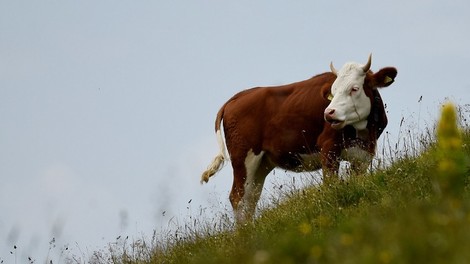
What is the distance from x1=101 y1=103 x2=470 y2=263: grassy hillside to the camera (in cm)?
407

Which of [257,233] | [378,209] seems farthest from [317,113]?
[378,209]

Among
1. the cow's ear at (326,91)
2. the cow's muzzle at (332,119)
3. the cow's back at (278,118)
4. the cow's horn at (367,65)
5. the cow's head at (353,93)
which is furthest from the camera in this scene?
the cow's back at (278,118)

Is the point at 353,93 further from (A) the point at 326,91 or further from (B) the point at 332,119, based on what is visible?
(B) the point at 332,119

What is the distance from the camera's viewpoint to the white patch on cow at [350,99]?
1135cm

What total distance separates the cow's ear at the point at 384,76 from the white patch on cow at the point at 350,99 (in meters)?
0.20

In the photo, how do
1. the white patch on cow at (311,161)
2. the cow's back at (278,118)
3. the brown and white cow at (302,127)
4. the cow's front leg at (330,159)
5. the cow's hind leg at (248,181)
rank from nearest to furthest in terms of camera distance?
the cow's front leg at (330,159) → the brown and white cow at (302,127) → the white patch on cow at (311,161) → the cow's back at (278,118) → the cow's hind leg at (248,181)

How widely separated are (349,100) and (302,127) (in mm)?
954

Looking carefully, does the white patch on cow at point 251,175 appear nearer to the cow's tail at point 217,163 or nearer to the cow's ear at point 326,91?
the cow's tail at point 217,163

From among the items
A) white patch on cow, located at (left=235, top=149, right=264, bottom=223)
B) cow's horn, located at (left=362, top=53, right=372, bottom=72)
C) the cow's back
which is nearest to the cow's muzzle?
the cow's back

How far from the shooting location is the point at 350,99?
11.5 metres

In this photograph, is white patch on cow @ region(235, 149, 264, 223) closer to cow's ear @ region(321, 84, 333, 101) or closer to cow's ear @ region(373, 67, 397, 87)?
cow's ear @ region(321, 84, 333, 101)

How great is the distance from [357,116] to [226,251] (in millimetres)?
4490

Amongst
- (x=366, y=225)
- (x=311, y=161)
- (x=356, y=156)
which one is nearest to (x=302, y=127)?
(x=311, y=161)

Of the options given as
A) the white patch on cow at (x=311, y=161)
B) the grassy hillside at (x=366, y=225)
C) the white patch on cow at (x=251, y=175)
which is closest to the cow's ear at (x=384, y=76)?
the white patch on cow at (x=311, y=161)
